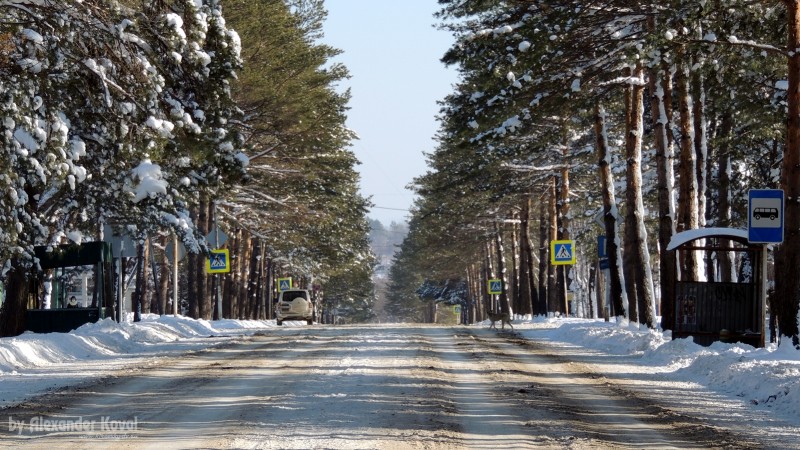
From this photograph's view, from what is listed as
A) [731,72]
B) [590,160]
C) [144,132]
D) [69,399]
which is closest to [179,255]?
[590,160]

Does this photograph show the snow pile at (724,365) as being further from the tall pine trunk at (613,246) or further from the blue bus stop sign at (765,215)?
the tall pine trunk at (613,246)

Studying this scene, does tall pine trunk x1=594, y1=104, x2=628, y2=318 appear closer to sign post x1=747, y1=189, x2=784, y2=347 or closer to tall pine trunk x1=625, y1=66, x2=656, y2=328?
tall pine trunk x1=625, y1=66, x2=656, y2=328

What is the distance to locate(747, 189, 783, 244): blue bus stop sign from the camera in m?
17.7

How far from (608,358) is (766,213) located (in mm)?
4828

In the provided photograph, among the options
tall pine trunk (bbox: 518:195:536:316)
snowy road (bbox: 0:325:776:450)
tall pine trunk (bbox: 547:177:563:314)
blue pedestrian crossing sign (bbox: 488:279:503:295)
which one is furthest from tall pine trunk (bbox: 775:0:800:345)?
blue pedestrian crossing sign (bbox: 488:279:503:295)

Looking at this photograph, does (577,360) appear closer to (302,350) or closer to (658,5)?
(302,350)

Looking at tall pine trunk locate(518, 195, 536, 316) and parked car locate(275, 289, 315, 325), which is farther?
tall pine trunk locate(518, 195, 536, 316)

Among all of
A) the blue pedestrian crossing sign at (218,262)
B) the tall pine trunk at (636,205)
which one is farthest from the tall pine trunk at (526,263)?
the tall pine trunk at (636,205)

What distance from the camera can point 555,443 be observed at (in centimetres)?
1014

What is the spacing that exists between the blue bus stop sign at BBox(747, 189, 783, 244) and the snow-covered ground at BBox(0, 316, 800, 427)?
Result: 5.69 ft

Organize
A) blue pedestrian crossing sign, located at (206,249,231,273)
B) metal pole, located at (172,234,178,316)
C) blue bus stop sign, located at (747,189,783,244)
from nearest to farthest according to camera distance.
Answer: blue bus stop sign, located at (747,189,783,244) → metal pole, located at (172,234,178,316) → blue pedestrian crossing sign, located at (206,249,231,273)

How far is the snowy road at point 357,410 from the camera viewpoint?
33.9ft

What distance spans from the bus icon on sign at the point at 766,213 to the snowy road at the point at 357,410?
3545 millimetres

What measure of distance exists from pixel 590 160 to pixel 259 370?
30748 mm
